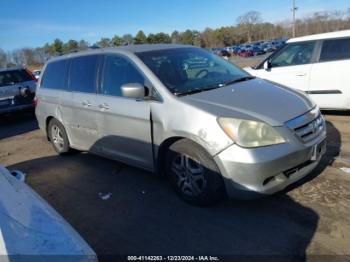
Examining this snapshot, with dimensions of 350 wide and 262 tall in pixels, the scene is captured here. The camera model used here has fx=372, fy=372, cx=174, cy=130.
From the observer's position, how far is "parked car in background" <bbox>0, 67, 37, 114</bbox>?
1081 centimetres

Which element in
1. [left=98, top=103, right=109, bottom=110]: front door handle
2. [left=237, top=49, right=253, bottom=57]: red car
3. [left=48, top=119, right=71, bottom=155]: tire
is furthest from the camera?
[left=237, top=49, right=253, bottom=57]: red car

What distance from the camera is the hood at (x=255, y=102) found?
361 centimetres

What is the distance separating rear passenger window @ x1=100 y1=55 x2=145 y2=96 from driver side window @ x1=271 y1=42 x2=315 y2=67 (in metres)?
4.28

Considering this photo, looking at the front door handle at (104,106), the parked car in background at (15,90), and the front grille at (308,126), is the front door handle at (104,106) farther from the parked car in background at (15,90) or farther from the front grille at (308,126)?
the parked car in background at (15,90)

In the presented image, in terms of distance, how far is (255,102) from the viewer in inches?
152

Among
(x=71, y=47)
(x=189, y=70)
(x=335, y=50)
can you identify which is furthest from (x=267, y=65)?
(x=71, y=47)

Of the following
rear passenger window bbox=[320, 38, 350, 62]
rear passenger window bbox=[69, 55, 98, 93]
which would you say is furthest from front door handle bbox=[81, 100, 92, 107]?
rear passenger window bbox=[320, 38, 350, 62]

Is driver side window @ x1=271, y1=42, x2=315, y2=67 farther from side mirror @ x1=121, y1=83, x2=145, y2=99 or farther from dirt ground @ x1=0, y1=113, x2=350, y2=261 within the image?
side mirror @ x1=121, y1=83, x2=145, y2=99

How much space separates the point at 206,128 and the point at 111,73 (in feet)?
6.07

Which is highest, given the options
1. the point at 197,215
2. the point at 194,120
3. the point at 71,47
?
the point at 71,47

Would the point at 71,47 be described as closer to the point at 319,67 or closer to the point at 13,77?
the point at 13,77

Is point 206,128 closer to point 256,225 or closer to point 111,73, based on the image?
point 256,225

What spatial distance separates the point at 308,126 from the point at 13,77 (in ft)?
32.2

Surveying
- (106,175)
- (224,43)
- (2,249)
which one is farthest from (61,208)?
(224,43)
